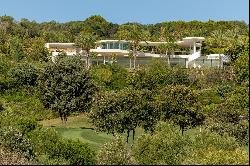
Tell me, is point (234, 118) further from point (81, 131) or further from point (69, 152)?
point (69, 152)

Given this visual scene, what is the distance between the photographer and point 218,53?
346ft

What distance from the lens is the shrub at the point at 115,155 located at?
3366 cm

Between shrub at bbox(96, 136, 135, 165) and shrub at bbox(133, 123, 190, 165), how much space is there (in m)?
1.57

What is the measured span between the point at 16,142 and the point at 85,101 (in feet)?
94.0

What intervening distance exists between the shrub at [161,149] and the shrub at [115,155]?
157 centimetres

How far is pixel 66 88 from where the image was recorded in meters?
69.1

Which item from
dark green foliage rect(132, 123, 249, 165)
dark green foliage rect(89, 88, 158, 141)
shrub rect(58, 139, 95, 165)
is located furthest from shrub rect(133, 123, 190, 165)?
dark green foliage rect(89, 88, 158, 141)

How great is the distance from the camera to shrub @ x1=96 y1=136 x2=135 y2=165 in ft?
110

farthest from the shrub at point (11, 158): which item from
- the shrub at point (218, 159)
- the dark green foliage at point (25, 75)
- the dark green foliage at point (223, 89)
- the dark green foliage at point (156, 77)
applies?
the dark green foliage at point (223, 89)

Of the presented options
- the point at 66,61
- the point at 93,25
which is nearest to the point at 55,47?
the point at 93,25

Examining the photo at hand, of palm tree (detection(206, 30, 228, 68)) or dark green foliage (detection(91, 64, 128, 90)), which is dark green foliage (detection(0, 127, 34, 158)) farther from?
palm tree (detection(206, 30, 228, 68))

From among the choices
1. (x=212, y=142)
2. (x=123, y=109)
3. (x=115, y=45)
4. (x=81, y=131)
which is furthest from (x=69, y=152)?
(x=115, y=45)

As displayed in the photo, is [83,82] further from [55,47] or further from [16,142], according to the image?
[55,47]

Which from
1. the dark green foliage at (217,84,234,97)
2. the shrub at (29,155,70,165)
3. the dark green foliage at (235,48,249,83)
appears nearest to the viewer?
the shrub at (29,155,70,165)
